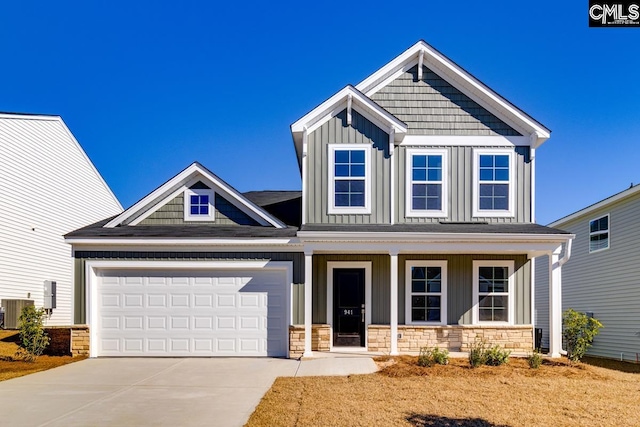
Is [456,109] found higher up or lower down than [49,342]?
higher up

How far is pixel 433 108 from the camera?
14.9 meters

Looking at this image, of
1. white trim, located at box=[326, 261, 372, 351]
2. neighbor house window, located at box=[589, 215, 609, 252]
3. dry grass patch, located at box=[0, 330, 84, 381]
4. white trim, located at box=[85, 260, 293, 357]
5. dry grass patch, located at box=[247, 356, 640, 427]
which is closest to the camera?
dry grass patch, located at box=[247, 356, 640, 427]

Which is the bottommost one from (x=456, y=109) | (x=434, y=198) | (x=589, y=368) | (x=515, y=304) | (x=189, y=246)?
(x=589, y=368)

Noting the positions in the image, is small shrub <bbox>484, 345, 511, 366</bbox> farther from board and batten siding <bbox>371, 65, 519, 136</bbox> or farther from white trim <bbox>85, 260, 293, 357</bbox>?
board and batten siding <bbox>371, 65, 519, 136</bbox>

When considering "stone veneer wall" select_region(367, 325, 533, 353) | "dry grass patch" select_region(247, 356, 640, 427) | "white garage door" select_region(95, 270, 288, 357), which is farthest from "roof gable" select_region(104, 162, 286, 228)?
"dry grass patch" select_region(247, 356, 640, 427)

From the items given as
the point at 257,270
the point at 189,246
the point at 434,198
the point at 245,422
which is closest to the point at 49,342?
the point at 189,246

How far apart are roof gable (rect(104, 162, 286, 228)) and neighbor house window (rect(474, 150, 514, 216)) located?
205 inches

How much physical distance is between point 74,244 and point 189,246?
9.15 ft

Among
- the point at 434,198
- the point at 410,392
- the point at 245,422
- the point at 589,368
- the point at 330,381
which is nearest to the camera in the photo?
the point at 245,422

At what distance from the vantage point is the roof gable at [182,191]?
14.2 m

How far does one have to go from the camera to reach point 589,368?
12180mm

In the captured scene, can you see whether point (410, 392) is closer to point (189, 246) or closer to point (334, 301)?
point (334, 301)

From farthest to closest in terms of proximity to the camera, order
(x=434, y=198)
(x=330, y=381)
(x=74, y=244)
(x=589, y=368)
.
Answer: (x=434, y=198) < (x=74, y=244) < (x=589, y=368) < (x=330, y=381)

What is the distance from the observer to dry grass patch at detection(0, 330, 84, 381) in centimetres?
1147
